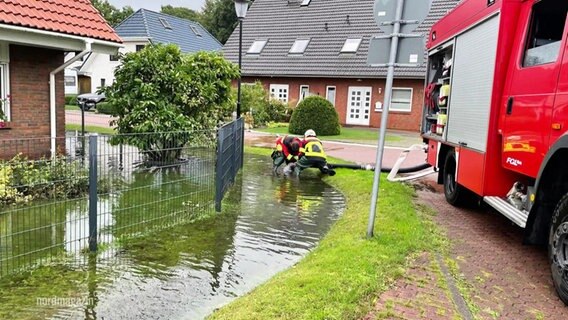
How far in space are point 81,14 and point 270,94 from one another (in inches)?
822

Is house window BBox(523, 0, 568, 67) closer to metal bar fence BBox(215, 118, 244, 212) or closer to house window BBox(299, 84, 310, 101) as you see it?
metal bar fence BBox(215, 118, 244, 212)

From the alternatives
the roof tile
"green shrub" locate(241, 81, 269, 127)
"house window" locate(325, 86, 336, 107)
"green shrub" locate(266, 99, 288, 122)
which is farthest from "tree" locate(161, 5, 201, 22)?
the roof tile

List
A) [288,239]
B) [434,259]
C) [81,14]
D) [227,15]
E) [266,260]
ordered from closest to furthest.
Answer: [434,259] < [266,260] < [288,239] < [81,14] < [227,15]

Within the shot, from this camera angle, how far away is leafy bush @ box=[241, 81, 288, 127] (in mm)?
25781

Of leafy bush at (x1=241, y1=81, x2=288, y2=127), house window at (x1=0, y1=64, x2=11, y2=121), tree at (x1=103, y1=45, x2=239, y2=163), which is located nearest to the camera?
house window at (x1=0, y1=64, x2=11, y2=121)

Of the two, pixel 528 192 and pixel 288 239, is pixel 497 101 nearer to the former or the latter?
pixel 528 192

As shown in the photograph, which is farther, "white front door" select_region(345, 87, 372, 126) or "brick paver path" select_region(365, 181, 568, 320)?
"white front door" select_region(345, 87, 372, 126)

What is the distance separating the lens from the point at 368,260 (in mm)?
5141

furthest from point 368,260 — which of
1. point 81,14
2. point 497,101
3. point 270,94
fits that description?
point 270,94

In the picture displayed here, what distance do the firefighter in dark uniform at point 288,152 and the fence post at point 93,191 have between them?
21.7ft

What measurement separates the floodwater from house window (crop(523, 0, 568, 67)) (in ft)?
11.2

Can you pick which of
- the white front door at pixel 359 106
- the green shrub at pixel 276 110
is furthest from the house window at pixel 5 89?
the white front door at pixel 359 106

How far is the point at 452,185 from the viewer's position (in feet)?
28.4

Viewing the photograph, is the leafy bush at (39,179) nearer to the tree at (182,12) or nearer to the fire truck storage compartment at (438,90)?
the fire truck storage compartment at (438,90)
